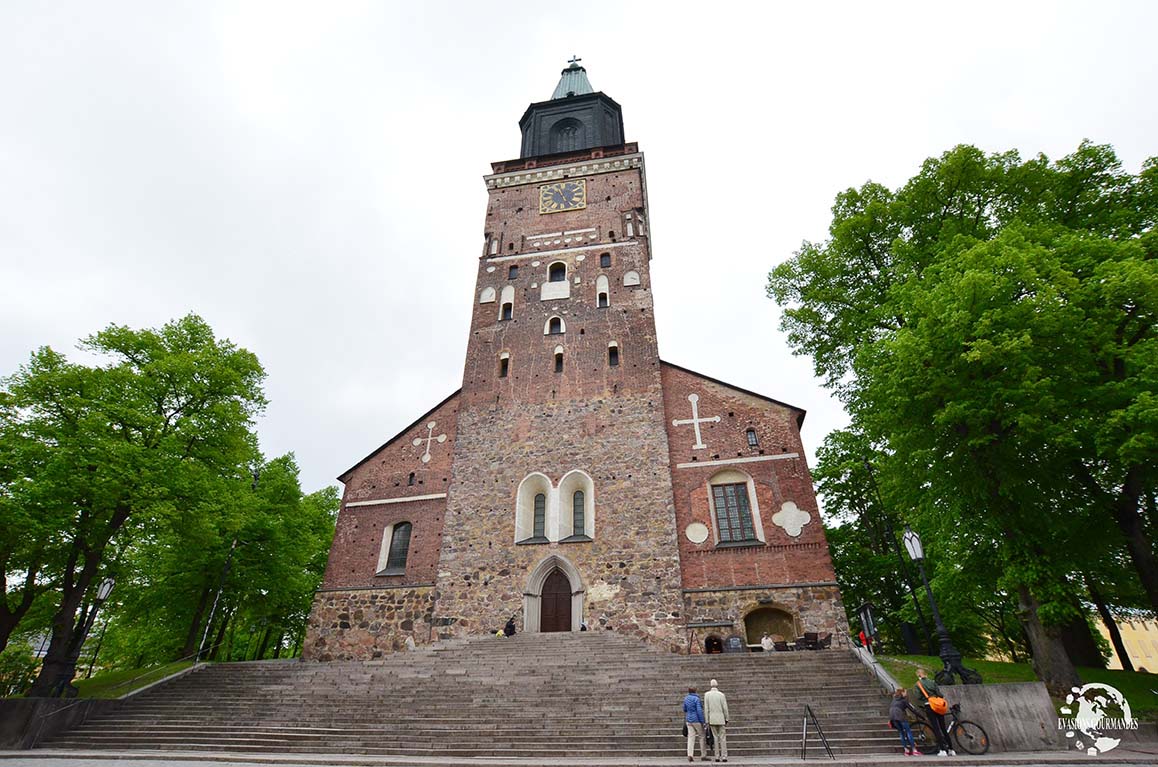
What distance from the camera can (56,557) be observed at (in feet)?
52.9

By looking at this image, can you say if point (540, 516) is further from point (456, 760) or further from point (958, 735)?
point (958, 735)

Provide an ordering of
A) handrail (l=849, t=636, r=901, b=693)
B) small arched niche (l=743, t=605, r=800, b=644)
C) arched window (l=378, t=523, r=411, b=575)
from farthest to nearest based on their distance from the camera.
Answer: arched window (l=378, t=523, r=411, b=575)
small arched niche (l=743, t=605, r=800, b=644)
handrail (l=849, t=636, r=901, b=693)

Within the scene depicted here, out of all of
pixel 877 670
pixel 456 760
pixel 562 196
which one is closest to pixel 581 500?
pixel 877 670

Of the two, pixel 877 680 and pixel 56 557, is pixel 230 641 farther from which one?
pixel 877 680

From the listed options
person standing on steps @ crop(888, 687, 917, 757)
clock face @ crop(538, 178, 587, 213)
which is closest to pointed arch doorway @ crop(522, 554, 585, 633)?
person standing on steps @ crop(888, 687, 917, 757)

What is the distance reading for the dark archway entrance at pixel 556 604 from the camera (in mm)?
18766

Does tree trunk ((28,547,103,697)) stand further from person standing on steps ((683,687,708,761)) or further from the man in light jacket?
the man in light jacket

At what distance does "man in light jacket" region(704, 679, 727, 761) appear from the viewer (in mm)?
9398

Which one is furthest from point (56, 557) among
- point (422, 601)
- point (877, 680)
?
point (877, 680)

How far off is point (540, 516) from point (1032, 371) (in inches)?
598

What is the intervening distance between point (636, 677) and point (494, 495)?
9.42 metres

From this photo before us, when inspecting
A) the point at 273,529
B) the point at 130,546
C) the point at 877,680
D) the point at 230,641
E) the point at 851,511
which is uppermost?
the point at 851,511

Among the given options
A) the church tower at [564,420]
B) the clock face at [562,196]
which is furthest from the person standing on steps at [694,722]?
the clock face at [562,196]

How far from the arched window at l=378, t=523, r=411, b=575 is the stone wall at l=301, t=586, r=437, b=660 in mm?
920
